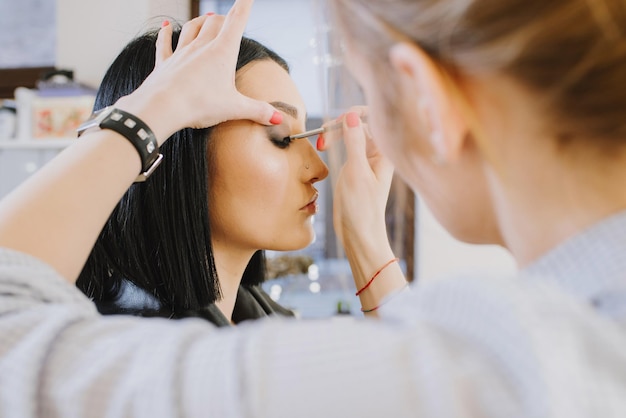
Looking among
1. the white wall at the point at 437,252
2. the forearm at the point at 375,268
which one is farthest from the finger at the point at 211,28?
the white wall at the point at 437,252

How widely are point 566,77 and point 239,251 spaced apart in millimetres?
764

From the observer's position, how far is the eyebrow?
3.39 ft

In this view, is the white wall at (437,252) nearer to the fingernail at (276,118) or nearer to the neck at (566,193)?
the fingernail at (276,118)

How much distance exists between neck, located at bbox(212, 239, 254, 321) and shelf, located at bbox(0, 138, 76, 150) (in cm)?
135

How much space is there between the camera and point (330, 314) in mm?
2389

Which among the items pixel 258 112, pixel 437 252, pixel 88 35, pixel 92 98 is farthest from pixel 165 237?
pixel 88 35

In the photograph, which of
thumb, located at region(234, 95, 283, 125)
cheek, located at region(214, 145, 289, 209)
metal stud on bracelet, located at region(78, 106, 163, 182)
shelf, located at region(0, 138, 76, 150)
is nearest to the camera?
metal stud on bracelet, located at region(78, 106, 163, 182)

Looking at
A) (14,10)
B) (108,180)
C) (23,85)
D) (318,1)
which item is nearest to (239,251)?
(108,180)

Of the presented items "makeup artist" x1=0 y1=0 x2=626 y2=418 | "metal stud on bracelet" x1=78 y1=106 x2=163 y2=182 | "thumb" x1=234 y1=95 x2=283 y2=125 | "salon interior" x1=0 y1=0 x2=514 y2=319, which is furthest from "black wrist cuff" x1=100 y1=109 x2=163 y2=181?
"salon interior" x1=0 y1=0 x2=514 y2=319

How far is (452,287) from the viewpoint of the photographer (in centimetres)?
38

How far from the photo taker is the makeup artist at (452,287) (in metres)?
0.34

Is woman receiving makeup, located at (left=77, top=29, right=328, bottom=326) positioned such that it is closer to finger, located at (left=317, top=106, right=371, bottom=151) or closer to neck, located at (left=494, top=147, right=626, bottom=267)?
finger, located at (left=317, top=106, right=371, bottom=151)

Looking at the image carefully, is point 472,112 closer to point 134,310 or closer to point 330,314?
point 134,310

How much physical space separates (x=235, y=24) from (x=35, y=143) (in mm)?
1701
